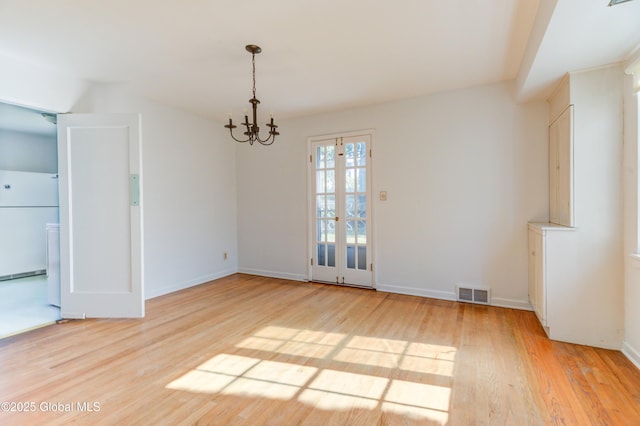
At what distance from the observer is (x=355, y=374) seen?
216cm

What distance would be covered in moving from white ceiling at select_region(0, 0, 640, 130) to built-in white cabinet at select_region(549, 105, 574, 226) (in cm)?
42

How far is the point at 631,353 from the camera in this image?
7.57 ft

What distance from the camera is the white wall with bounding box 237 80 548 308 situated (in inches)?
135

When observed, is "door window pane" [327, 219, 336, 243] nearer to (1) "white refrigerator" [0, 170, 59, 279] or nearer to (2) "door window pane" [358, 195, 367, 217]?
(2) "door window pane" [358, 195, 367, 217]

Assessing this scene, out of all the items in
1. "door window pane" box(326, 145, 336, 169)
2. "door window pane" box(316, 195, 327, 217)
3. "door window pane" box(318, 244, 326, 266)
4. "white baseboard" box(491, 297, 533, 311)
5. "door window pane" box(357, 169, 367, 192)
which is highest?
"door window pane" box(326, 145, 336, 169)

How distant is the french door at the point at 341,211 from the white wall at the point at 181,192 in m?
1.62

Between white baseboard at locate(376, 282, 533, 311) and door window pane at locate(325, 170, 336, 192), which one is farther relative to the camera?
door window pane at locate(325, 170, 336, 192)

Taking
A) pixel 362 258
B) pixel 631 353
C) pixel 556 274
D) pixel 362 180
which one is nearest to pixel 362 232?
pixel 362 258

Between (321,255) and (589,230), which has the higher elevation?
(589,230)

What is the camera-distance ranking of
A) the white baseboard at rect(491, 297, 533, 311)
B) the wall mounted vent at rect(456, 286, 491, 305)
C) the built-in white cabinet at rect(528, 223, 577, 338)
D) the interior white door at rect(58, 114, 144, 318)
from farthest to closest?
the wall mounted vent at rect(456, 286, 491, 305)
the white baseboard at rect(491, 297, 533, 311)
the interior white door at rect(58, 114, 144, 318)
the built-in white cabinet at rect(528, 223, 577, 338)

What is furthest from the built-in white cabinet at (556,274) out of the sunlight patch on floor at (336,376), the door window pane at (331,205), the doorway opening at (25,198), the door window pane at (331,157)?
the doorway opening at (25,198)

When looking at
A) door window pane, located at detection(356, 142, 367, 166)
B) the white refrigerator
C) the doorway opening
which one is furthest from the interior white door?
the white refrigerator

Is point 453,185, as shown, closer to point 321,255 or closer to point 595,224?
point 595,224

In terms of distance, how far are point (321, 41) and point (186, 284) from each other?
3.79 metres
